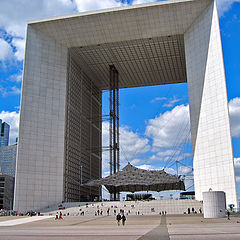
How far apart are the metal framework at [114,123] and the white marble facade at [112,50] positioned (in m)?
8.92

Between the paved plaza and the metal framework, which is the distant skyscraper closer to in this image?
the metal framework

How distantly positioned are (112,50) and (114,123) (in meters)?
15.5

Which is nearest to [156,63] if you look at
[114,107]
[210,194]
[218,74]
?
[114,107]

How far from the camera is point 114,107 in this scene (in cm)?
6925

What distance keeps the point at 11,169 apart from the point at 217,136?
145m

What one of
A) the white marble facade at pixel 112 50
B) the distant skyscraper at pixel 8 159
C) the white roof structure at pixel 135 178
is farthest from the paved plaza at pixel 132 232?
the distant skyscraper at pixel 8 159

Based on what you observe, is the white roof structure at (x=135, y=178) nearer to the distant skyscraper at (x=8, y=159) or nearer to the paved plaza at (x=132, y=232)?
the paved plaza at (x=132, y=232)

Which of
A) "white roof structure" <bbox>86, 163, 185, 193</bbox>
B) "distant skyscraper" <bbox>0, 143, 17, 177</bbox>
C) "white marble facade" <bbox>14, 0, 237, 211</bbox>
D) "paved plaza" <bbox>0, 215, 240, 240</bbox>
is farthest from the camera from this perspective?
"distant skyscraper" <bbox>0, 143, 17, 177</bbox>

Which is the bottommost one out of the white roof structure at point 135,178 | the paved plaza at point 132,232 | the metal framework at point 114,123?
the paved plaza at point 132,232

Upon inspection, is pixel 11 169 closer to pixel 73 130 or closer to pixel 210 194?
pixel 73 130

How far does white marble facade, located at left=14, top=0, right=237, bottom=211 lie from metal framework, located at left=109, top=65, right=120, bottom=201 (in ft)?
29.3

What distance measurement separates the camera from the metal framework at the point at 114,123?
6606cm

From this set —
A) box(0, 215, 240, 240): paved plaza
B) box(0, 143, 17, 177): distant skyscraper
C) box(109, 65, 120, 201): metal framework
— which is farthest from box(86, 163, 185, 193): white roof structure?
box(0, 143, 17, 177): distant skyscraper

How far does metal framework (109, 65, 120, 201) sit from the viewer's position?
66.1 meters
